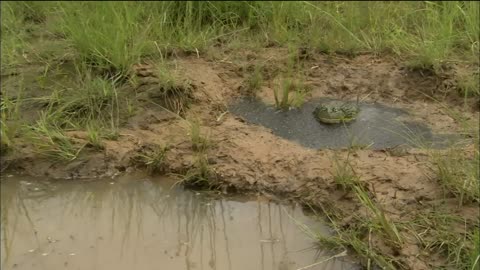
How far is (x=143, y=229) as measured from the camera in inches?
118

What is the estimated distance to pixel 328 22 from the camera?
439 cm

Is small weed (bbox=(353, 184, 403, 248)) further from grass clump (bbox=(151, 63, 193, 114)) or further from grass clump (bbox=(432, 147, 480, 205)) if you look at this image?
grass clump (bbox=(151, 63, 193, 114))

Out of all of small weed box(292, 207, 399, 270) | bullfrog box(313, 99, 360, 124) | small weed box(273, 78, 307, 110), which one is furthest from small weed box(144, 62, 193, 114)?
small weed box(292, 207, 399, 270)

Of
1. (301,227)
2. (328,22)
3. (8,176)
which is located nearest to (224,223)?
(301,227)

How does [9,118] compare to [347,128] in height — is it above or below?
above

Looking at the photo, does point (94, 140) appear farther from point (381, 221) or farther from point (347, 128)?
point (381, 221)

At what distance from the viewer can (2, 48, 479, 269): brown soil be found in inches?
118

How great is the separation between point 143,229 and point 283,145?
0.87 meters

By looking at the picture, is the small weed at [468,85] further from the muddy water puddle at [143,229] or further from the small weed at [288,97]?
the muddy water puddle at [143,229]

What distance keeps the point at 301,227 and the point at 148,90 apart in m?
1.37

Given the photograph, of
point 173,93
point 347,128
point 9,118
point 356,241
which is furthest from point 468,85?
point 9,118

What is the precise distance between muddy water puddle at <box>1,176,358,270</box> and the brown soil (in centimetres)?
12

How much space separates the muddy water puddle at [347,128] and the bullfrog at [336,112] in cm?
3

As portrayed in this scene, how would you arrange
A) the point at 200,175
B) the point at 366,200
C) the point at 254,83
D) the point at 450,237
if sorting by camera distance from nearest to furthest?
the point at 450,237 → the point at 366,200 → the point at 200,175 → the point at 254,83
